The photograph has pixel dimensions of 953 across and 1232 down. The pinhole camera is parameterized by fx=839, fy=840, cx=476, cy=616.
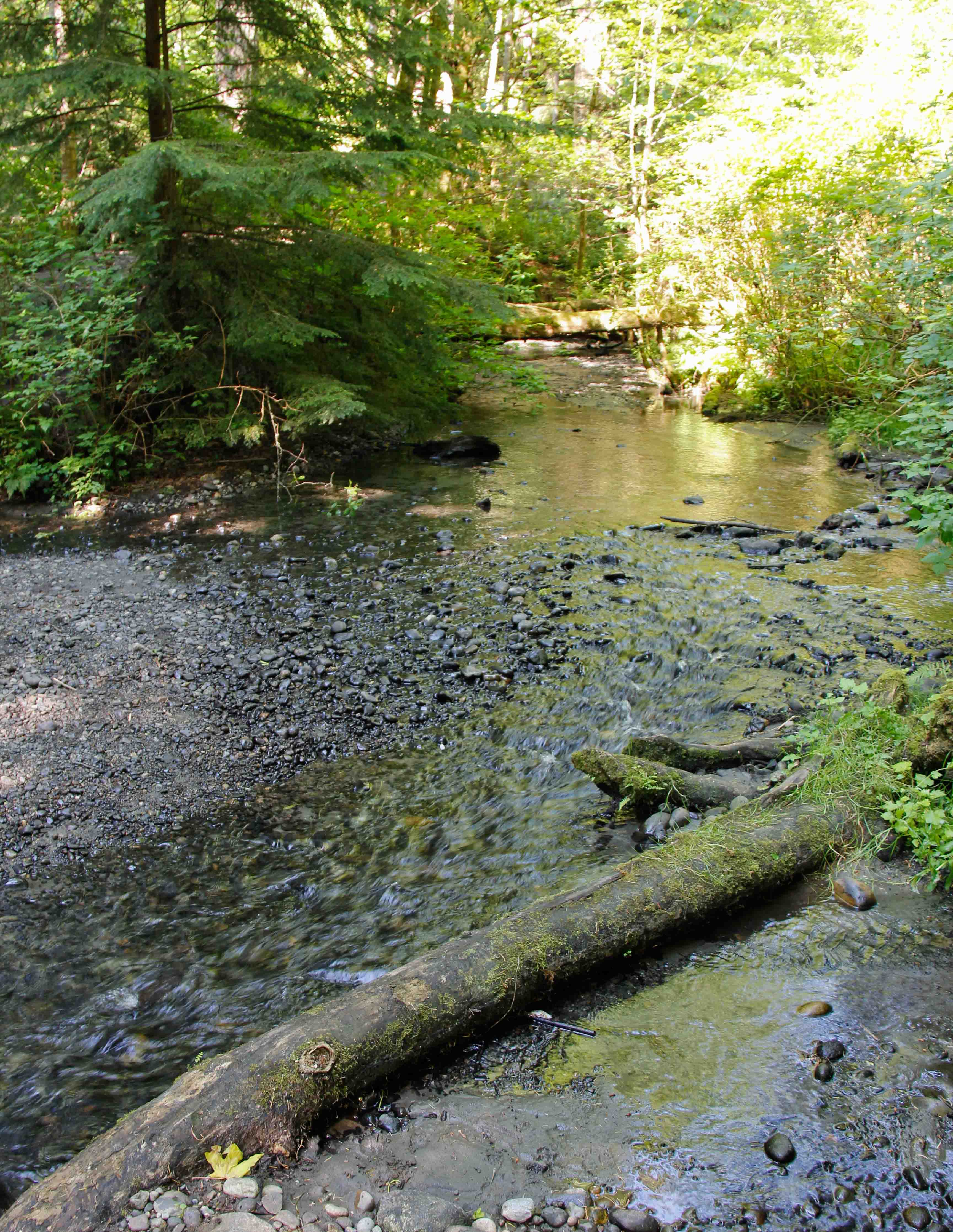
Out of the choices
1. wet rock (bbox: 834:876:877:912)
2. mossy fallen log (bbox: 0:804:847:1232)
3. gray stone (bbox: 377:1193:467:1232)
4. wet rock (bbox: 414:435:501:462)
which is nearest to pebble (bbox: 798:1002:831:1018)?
mossy fallen log (bbox: 0:804:847:1232)

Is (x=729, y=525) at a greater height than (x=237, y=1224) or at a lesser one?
greater

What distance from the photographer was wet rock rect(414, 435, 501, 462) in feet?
41.3

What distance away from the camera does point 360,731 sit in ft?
18.6

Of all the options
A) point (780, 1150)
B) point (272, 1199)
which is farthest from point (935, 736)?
point (272, 1199)

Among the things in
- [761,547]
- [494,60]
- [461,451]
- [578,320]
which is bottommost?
[761,547]

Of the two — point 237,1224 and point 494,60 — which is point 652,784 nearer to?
point 237,1224

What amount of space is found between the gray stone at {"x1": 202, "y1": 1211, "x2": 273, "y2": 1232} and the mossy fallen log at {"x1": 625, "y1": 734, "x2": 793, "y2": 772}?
315cm

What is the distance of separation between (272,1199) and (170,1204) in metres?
0.28

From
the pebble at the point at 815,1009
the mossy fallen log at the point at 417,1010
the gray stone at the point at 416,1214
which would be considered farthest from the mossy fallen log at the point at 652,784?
the gray stone at the point at 416,1214

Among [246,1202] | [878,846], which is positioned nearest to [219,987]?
[246,1202]

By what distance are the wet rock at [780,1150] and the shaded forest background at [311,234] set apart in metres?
4.25

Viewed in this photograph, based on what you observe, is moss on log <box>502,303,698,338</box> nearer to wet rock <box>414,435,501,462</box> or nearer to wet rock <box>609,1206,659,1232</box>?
wet rock <box>414,435,501,462</box>

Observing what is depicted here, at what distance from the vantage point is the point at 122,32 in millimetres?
9695

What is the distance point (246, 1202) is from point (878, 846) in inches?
121
